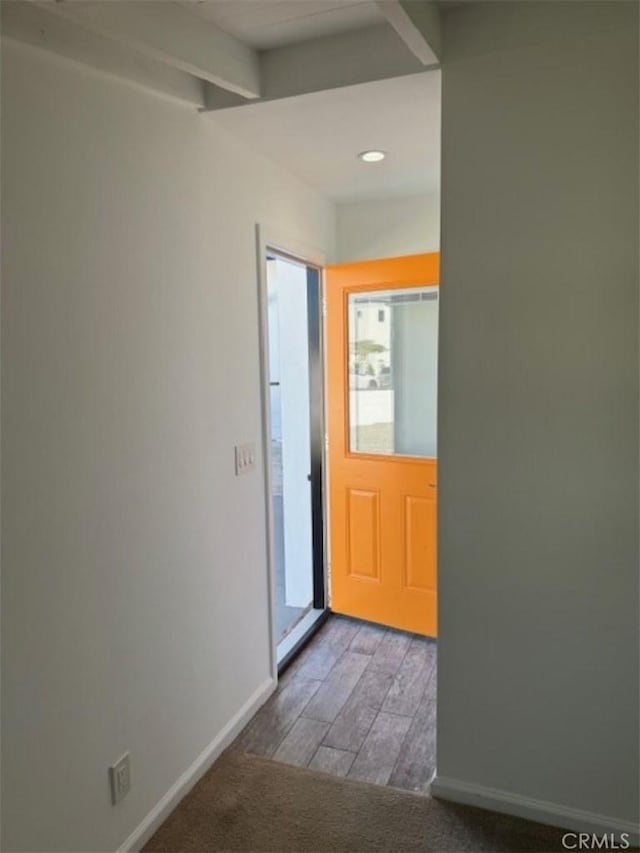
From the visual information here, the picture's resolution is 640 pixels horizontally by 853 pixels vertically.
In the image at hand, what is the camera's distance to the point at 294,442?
12.3ft

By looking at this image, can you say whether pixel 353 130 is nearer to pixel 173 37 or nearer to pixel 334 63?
pixel 334 63

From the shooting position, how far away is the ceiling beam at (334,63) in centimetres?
192

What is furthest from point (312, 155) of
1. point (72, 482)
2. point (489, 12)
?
point (72, 482)

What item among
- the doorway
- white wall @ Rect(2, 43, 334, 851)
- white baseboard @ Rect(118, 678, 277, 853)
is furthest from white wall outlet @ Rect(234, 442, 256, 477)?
white baseboard @ Rect(118, 678, 277, 853)

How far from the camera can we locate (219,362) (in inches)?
92.1

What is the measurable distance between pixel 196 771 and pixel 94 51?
7.55 feet

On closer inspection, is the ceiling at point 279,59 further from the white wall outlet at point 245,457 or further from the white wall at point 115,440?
the white wall outlet at point 245,457

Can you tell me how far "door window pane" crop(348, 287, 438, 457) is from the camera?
3197 millimetres

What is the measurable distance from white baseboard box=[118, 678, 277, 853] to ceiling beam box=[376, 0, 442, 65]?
2.41 metres

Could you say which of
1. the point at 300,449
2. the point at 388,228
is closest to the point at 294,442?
the point at 300,449

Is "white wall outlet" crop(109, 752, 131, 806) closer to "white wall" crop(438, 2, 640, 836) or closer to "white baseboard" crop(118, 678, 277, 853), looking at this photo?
"white baseboard" crop(118, 678, 277, 853)

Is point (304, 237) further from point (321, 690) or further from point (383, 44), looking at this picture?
point (321, 690)

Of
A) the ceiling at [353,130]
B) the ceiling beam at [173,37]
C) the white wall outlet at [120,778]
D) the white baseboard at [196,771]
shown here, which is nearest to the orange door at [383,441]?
the ceiling at [353,130]

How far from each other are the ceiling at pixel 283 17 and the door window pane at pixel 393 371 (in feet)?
4.62
